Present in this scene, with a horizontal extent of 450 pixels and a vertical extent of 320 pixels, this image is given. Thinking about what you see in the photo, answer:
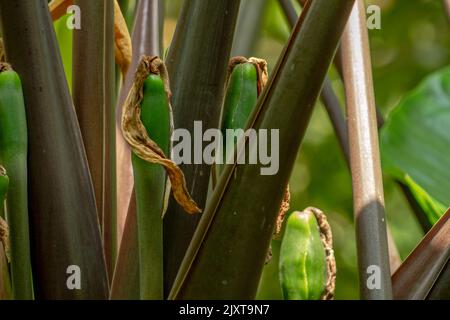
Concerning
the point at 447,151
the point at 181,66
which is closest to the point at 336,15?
the point at 181,66

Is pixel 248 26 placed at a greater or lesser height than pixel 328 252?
greater

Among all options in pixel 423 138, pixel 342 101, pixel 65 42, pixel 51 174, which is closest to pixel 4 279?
pixel 51 174

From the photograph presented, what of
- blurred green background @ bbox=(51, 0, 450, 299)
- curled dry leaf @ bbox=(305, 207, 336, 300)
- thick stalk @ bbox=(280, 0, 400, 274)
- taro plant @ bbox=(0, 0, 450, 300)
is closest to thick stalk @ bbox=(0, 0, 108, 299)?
taro plant @ bbox=(0, 0, 450, 300)

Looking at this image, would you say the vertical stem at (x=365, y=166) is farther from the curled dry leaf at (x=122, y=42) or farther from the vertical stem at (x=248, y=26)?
the vertical stem at (x=248, y=26)

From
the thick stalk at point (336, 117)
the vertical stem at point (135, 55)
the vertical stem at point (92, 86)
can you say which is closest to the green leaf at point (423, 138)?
the thick stalk at point (336, 117)

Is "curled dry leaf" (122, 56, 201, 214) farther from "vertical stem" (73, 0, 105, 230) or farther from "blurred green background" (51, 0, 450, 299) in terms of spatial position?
"blurred green background" (51, 0, 450, 299)

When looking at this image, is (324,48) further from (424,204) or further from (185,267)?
(424,204)

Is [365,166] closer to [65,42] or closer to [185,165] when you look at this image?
[185,165]
